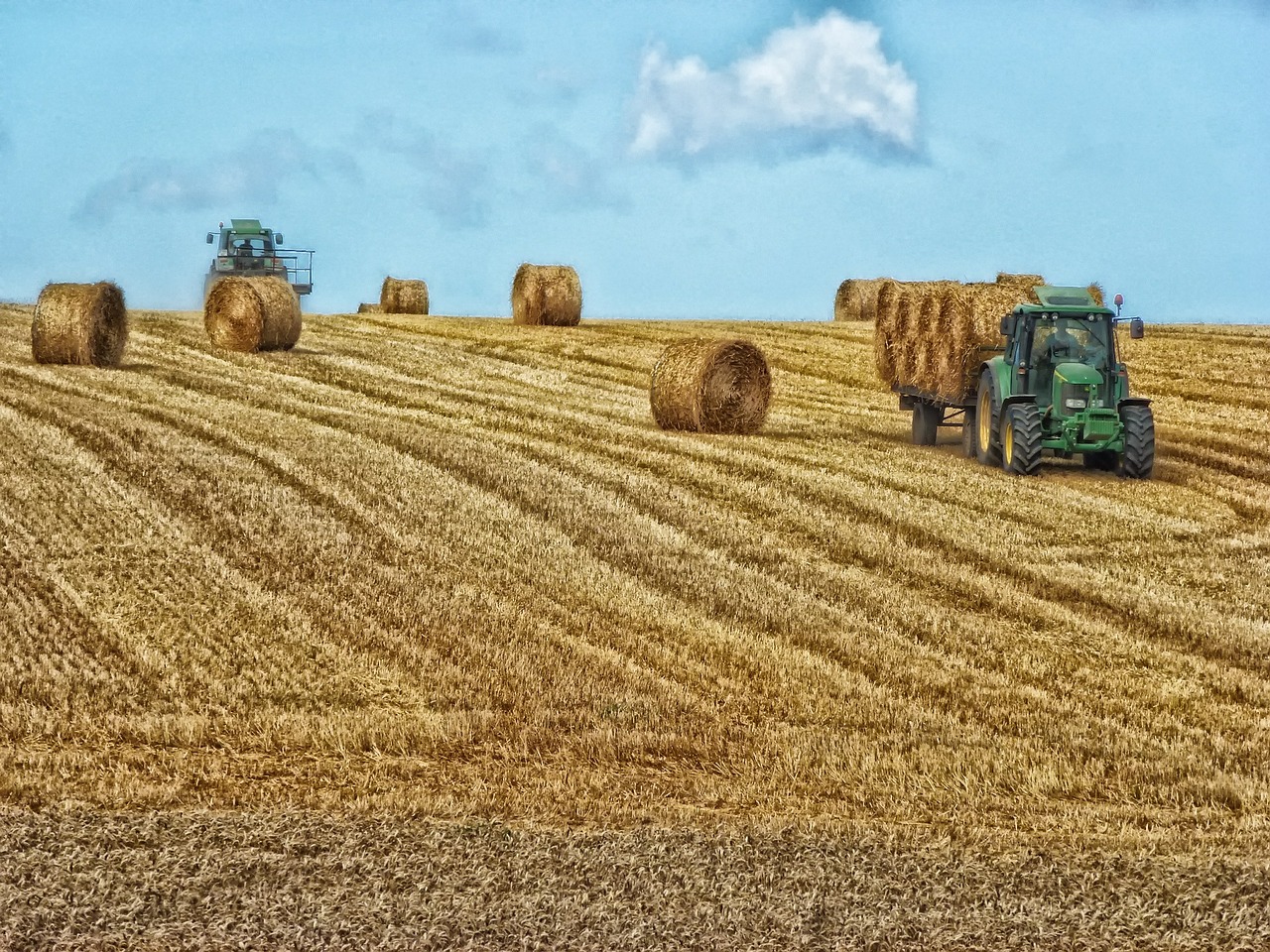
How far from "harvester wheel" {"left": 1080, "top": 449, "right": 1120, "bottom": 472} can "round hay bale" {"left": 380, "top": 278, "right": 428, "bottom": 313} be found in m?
23.1

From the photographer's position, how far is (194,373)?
2208 centimetres

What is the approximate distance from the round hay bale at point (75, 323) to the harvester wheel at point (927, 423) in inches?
459

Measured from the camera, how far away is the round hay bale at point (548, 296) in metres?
30.8

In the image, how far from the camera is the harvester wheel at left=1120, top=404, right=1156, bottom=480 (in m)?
15.5

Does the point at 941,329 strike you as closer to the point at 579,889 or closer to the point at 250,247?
the point at 579,889

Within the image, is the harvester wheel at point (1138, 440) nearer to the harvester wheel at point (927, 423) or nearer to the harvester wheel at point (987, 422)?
the harvester wheel at point (987, 422)

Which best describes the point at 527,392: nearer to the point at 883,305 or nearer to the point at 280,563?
the point at 883,305

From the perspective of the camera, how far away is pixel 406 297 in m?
37.0

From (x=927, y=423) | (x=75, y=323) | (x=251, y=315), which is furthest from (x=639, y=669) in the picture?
(x=251, y=315)

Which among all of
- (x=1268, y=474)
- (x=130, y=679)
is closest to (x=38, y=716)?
(x=130, y=679)

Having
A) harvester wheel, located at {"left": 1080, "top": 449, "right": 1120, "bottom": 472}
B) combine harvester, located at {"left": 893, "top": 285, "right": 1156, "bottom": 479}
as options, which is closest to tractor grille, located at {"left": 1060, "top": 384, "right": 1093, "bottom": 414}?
combine harvester, located at {"left": 893, "top": 285, "right": 1156, "bottom": 479}

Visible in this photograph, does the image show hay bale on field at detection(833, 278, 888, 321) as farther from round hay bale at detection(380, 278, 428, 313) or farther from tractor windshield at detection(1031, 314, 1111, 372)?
tractor windshield at detection(1031, 314, 1111, 372)

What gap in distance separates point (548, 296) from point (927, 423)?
44.4 ft

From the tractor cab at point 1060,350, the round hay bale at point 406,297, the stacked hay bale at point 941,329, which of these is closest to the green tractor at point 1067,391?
the tractor cab at point 1060,350
